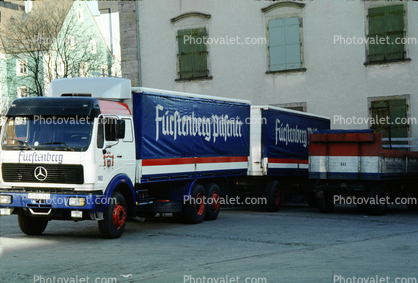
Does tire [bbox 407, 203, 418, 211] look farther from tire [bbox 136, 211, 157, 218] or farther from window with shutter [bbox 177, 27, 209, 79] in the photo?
window with shutter [bbox 177, 27, 209, 79]

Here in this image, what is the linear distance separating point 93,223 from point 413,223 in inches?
310

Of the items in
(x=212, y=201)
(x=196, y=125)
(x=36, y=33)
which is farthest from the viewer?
(x=36, y=33)

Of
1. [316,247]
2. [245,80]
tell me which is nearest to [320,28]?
[245,80]

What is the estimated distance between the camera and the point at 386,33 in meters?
22.9

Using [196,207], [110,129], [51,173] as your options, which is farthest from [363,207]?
[51,173]

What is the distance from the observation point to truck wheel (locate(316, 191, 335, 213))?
17609 millimetres

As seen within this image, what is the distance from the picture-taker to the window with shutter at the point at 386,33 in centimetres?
2270

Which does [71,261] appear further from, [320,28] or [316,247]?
[320,28]

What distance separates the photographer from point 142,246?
1087 cm

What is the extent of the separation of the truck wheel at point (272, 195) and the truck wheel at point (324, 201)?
1289 mm

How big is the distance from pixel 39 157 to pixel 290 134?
10102 millimetres

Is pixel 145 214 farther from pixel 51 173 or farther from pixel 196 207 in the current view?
pixel 51 173

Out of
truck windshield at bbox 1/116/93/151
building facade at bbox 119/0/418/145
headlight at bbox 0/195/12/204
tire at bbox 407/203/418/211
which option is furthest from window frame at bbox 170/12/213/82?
headlight at bbox 0/195/12/204

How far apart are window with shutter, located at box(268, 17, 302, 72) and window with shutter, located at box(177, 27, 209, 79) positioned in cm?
295
